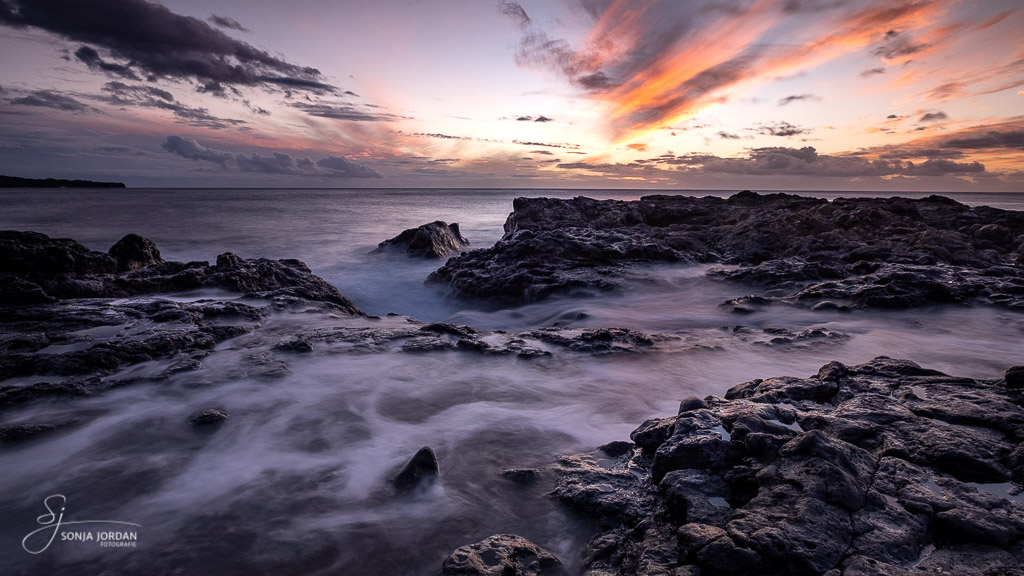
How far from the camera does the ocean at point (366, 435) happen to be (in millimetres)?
2947

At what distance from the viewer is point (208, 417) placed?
4.40 m

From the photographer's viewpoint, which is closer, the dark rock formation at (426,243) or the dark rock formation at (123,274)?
the dark rock formation at (123,274)

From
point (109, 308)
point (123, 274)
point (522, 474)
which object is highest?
point (123, 274)

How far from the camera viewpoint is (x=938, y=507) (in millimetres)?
2367

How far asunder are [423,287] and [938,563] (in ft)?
43.8

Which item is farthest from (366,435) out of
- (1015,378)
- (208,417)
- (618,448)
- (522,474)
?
(1015,378)

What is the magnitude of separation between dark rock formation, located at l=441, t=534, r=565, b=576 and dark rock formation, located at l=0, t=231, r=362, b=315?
714 cm

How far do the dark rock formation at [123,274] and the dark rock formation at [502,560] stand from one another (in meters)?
7.14

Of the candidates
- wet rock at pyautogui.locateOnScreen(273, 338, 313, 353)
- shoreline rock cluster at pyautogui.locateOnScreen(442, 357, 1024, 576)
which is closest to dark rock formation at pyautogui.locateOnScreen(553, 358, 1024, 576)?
shoreline rock cluster at pyautogui.locateOnScreen(442, 357, 1024, 576)

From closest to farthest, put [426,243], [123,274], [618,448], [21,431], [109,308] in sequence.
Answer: [618,448]
[21,431]
[109,308]
[123,274]
[426,243]

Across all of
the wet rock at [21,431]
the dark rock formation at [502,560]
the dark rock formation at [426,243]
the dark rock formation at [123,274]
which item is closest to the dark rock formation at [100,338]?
the wet rock at [21,431]
